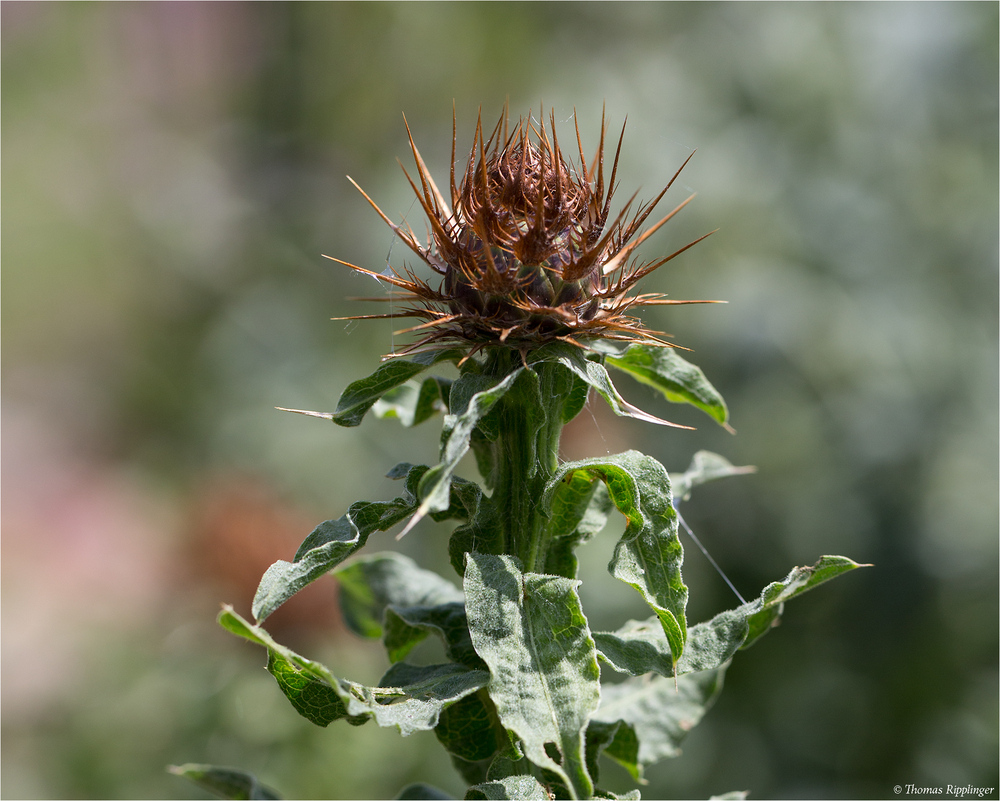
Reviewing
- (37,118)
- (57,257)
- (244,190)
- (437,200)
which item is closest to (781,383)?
(437,200)

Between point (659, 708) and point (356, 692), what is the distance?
2.51 feet

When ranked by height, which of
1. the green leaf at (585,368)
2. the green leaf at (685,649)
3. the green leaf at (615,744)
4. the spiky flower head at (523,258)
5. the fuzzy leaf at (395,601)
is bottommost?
the green leaf at (615,744)

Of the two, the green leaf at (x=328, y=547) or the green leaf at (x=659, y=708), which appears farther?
the green leaf at (x=659, y=708)

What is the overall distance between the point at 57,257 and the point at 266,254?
5.64 m

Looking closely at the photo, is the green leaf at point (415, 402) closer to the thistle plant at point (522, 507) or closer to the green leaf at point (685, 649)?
the thistle plant at point (522, 507)

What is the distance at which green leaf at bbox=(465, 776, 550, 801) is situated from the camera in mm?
1021

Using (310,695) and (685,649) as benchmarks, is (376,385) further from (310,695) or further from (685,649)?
(685,649)

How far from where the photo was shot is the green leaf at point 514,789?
1.02m

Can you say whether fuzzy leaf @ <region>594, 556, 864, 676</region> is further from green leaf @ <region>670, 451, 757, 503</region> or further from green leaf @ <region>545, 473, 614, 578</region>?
green leaf @ <region>670, 451, 757, 503</region>

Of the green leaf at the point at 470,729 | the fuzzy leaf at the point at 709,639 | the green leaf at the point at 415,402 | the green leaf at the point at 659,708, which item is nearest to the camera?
the fuzzy leaf at the point at 709,639

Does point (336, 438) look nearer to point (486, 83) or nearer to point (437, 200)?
point (486, 83)

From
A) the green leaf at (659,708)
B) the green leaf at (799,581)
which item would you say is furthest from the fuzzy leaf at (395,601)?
the green leaf at (799,581)
